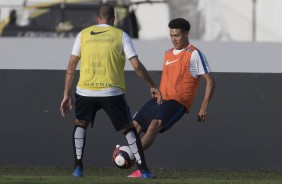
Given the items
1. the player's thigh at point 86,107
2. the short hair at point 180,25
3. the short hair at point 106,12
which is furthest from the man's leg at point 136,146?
the short hair at point 180,25

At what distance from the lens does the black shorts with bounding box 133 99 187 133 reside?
12875mm

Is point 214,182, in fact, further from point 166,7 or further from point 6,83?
point 166,7

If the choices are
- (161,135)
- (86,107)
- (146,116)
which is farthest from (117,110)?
(161,135)

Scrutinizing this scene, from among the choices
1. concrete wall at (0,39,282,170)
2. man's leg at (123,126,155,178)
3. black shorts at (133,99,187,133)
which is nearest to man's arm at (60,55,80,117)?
man's leg at (123,126,155,178)

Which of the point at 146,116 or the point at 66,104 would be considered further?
the point at 146,116

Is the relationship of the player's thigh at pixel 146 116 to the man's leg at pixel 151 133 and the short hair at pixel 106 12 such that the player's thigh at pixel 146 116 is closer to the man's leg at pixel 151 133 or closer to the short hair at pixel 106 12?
the man's leg at pixel 151 133

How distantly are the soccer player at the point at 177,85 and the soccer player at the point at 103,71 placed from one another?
0.84 m

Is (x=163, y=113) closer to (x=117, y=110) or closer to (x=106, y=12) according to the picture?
(x=117, y=110)

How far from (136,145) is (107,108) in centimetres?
47

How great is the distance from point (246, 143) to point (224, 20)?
6.46m

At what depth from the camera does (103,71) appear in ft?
39.1

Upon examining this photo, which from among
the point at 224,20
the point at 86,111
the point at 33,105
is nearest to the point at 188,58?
the point at 86,111

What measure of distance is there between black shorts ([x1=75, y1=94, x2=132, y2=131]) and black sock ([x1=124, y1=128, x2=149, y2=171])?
0.11 metres

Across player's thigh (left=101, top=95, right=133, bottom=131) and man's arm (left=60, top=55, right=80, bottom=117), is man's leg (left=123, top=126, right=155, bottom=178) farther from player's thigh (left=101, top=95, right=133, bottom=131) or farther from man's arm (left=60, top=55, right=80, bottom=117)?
man's arm (left=60, top=55, right=80, bottom=117)
